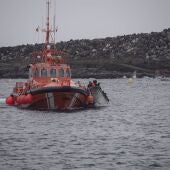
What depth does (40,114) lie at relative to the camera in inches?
1443

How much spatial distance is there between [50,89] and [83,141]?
12.0 meters

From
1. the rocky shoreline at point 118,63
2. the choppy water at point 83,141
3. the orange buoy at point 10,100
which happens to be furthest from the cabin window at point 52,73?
the rocky shoreline at point 118,63

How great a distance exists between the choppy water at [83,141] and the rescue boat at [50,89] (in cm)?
104

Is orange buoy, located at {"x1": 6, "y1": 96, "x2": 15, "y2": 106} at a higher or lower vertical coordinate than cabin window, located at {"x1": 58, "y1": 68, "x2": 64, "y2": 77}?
lower

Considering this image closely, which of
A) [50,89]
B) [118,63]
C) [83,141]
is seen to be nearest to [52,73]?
[50,89]

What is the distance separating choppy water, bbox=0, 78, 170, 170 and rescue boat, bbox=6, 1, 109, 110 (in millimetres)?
1040

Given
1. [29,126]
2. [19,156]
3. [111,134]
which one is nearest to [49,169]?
[19,156]

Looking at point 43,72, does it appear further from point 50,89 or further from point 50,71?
point 50,89

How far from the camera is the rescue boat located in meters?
38.2

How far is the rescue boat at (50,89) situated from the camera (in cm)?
3825

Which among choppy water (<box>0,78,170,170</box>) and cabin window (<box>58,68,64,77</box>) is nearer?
choppy water (<box>0,78,170,170</box>)

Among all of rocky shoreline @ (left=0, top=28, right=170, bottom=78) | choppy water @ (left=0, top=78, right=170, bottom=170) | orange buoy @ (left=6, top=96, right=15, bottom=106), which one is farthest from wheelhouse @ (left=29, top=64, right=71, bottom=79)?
rocky shoreline @ (left=0, top=28, right=170, bottom=78)

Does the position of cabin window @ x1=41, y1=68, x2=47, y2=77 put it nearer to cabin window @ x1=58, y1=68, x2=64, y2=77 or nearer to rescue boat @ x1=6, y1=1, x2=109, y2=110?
rescue boat @ x1=6, y1=1, x2=109, y2=110

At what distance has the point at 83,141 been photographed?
26.2 m
